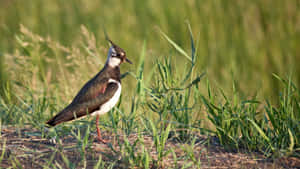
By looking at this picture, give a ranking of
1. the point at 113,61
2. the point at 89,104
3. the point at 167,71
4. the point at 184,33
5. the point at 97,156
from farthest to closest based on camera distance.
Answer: the point at 184,33 → the point at 113,61 → the point at 89,104 → the point at 167,71 → the point at 97,156

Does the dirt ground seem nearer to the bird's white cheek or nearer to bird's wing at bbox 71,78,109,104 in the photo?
bird's wing at bbox 71,78,109,104

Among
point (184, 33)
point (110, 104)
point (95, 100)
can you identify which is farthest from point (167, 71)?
point (184, 33)

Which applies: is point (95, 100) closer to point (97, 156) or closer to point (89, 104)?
point (89, 104)

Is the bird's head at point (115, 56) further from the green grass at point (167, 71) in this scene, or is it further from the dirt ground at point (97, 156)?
the dirt ground at point (97, 156)

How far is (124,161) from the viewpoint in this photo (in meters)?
2.96

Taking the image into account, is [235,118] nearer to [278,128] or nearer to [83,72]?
[278,128]

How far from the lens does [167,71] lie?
348cm

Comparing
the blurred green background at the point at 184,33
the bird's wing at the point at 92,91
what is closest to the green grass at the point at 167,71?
the blurred green background at the point at 184,33

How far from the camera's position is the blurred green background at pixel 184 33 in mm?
6305

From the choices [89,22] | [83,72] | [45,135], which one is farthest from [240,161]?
[89,22]

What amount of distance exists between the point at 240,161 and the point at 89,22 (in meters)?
5.67

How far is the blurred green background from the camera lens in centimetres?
630

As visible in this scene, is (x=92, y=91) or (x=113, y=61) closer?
(x=92, y=91)

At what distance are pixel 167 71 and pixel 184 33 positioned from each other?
4049mm
